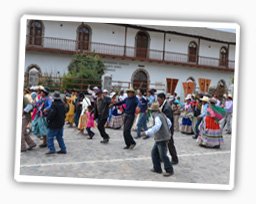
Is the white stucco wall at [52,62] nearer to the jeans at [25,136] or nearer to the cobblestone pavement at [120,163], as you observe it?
the jeans at [25,136]

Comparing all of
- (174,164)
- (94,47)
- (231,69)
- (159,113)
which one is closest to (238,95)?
(231,69)

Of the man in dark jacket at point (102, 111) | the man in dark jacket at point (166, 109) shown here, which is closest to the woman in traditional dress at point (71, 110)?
the man in dark jacket at point (102, 111)

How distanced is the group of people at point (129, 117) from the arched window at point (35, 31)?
91 centimetres

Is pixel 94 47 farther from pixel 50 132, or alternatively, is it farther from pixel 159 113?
pixel 159 113

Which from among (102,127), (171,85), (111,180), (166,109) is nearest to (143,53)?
(171,85)

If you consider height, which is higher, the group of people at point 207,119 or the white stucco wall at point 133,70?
the white stucco wall at point 133,70

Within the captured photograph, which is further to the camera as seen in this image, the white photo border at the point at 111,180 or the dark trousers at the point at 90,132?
the dark trousers at the point at 90,132

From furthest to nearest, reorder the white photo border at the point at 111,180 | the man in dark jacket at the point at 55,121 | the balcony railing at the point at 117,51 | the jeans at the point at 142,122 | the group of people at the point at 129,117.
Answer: the jeans at the point at 142,122, the balcony railing at the point at 117,51, the man in dark jacket at the point at 55,121, the group of people at the point at 129,117, the white photo border at the point at 111,180

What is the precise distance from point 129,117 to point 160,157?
70.7 inches

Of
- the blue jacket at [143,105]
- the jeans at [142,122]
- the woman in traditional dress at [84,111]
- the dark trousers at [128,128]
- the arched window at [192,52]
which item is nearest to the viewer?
the dark trousers at [128,128]

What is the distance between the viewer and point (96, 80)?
9.28 m

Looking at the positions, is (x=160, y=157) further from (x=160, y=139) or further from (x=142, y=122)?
(x=142, y=122)

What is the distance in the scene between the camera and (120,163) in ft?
23.7

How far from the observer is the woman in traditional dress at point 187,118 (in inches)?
400
